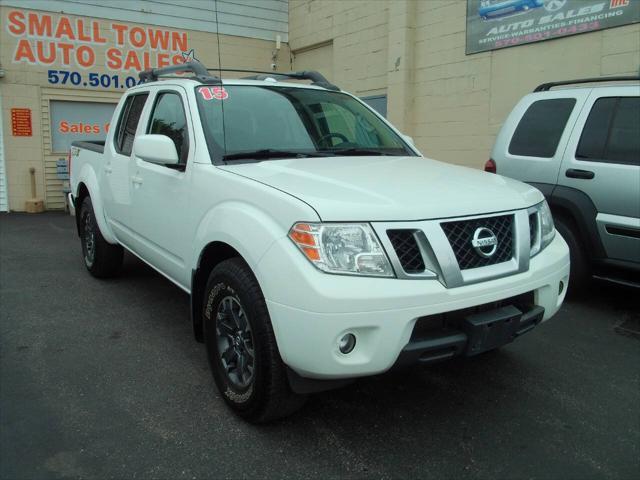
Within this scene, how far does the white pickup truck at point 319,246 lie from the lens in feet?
7.72

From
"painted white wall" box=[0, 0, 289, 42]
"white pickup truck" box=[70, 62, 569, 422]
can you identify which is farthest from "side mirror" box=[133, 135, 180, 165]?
"painted white wall" box=[0, 0, 289, 42]

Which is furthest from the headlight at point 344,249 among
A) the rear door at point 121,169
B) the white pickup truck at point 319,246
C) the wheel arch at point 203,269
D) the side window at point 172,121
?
the rear door at point 121,169

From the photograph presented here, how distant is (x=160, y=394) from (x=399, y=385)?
1409 millimetres

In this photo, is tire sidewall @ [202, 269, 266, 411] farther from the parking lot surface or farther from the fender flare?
the fender flare

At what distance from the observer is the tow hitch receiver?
8.27 ft

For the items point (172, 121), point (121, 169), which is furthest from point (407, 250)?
point (121, 169)

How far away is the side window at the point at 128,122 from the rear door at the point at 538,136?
3391 mm

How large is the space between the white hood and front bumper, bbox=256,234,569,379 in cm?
28

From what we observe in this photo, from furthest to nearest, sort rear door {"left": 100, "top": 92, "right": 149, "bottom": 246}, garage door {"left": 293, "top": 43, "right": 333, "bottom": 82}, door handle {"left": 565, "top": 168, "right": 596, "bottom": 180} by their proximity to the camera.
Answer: garage door {"left": 293, "top": 43, "right": 333, "bottom": 82}
door handle {"left": 565, "top": 168, "right": 596, "bottom": 180}
rear door {"left": 100, "top": 92, "right": 149, "bottom": 246}

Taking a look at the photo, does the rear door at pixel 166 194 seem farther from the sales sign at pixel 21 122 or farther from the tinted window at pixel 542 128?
the sales sign at pixel 21 122

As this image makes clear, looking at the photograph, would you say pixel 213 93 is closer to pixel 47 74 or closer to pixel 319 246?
pixel 319 246

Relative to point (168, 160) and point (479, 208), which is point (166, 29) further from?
point (479, 208)

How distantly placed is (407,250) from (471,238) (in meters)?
0.34

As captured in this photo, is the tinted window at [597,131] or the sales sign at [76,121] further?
the sales sign at [76,121]
